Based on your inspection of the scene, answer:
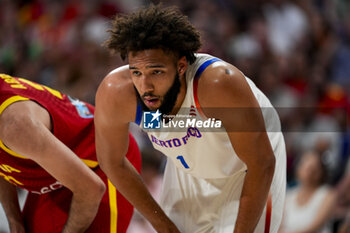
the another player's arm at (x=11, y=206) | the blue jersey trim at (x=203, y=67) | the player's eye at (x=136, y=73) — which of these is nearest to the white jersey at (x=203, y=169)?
the blue jersey trim at (x=203, y=67)

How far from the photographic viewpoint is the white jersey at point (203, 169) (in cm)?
254

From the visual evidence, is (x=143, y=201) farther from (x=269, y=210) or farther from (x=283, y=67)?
(x=283, y=67)

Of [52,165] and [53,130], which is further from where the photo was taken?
[53,130]

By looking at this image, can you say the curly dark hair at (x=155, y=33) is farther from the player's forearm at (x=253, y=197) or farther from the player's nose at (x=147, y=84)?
the player's forearm at (x=253, y=197)

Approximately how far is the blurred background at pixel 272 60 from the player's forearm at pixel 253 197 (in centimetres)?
169

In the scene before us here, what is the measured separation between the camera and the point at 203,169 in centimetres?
273

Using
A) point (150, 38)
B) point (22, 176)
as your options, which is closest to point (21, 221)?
point (22, 176)

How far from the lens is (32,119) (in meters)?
2.49

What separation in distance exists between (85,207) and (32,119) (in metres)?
0.50

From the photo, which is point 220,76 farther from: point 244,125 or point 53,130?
point 53,130

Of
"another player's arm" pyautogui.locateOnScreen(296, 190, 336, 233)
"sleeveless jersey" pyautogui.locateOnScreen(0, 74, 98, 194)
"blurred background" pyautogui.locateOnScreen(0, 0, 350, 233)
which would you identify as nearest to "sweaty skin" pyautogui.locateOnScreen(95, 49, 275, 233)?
"sleeveless jersey" pyautogui.locateOnScreen(0, 74, 98, 194)

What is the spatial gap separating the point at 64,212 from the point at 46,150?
1.77 feet

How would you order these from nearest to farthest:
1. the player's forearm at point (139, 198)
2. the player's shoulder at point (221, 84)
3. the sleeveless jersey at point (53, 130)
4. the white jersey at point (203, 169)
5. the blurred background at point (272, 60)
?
the player's shoulder at point (221, 84)
the white jersey at point (203, 169)
the sleeveless jersey at point (53, 130)
the player's forearm at point (139, 198)
the blurred background at point (272, 60)

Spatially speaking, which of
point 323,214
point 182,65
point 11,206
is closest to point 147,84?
point 182,65
